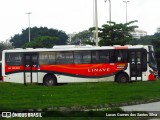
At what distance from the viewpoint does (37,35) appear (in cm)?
11912

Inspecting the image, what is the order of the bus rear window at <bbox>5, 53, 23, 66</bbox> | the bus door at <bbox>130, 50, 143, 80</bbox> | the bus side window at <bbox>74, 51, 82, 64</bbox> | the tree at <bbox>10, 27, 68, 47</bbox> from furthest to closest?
1. the tree at <bbox>10, 27, 68, 47</bbox>
2. the bus rear window at <bbox>5, 53, 23, 66</bbox>
3. the bus side window at <bbox>74, 51, 82, 64</bbox>
4. the bus door at <bbox>130, 50, 143, 80</bbox>

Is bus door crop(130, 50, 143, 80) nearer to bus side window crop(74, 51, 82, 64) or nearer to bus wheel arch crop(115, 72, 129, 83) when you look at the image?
bus wheel arch crop(115, 72, 129, 83)

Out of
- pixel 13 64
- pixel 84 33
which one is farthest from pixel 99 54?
pixel 84 33

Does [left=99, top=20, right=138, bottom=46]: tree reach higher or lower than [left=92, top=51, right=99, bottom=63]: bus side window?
higher

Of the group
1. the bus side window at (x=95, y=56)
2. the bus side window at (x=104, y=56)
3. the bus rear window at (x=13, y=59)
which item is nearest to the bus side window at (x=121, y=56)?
the bus side window at (x=104, y=56)

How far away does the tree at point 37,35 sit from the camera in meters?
113

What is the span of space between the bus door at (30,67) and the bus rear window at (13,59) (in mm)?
420

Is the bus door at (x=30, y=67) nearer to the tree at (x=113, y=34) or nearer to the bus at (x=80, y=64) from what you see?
the bus at (x=80, y=64)

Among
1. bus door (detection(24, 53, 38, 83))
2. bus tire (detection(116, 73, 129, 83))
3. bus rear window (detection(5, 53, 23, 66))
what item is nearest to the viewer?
bus tire (detection(116, 73, 129, 83))

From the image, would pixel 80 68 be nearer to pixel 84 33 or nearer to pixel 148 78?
pixel 148 78

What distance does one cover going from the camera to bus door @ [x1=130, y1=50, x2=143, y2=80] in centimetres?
3083

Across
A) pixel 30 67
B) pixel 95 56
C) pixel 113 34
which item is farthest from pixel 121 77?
pixel 113 34

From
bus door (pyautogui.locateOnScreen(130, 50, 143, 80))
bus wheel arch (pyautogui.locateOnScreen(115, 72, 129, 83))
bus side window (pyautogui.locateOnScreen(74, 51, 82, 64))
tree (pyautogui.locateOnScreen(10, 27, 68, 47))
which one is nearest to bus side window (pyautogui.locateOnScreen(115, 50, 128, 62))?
bus door (pyautogui.locateOnScreen(130, 50, 143, 80))

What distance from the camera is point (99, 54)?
31250 mm
